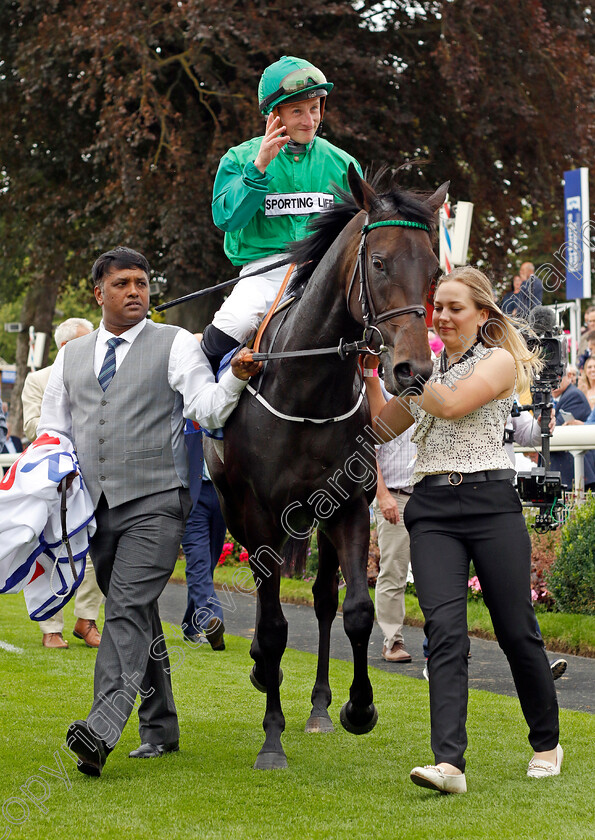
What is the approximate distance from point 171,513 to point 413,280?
4.89ft

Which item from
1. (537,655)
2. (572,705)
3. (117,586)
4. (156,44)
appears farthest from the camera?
(156,44)

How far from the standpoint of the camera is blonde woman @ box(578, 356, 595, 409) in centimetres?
955

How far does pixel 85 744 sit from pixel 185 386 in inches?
59.3

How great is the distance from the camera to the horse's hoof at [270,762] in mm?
4621

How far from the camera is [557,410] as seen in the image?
31.7 ft

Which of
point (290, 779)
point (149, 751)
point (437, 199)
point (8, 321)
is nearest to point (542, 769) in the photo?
point (290, 779)

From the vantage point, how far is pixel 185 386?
4641 millimetres

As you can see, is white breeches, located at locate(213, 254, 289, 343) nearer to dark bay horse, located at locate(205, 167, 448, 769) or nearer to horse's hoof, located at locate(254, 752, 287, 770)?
dark bay horse, located at locate(205, 167, 448, 769)

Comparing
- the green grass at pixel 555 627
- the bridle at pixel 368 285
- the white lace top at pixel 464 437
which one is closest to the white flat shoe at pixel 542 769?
the white lace top at pixel 464 437

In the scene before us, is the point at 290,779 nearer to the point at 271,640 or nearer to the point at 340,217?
the point at 271,640

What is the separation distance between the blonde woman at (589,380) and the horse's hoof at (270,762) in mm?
5815

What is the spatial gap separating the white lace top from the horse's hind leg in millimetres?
1183

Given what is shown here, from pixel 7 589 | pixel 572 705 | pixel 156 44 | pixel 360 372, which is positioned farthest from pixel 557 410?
pixel 156 44

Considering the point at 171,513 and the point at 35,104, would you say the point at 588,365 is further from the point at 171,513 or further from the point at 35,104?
the point at 35,104
